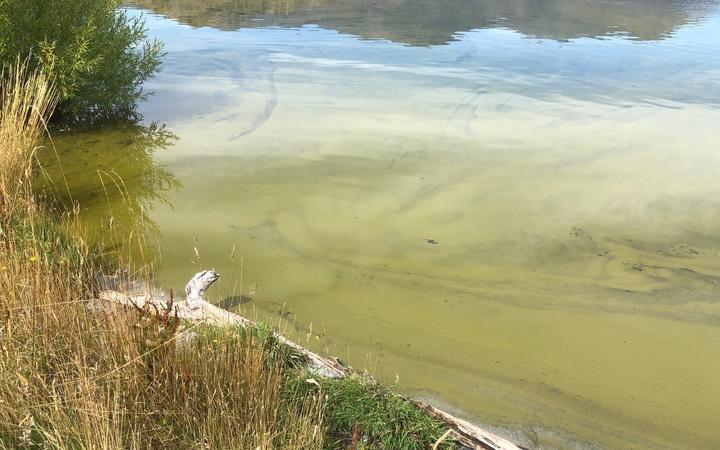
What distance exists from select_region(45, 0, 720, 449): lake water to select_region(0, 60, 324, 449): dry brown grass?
57cm

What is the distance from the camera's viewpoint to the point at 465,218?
644 centimetres

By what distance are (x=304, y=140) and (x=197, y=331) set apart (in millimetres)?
5498

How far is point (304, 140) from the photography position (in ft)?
27.7

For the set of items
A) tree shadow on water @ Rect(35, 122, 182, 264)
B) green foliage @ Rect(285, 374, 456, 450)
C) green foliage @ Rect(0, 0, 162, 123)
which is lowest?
green foliage @ Rect(285, 374, 456, 450)

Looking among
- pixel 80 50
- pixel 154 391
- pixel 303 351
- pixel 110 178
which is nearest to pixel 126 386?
pixel 154 391

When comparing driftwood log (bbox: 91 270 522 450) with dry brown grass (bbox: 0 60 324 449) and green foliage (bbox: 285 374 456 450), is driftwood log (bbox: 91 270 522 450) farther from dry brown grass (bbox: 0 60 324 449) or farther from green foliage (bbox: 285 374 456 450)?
dry brown grass (bbox: 0 60 324 449)

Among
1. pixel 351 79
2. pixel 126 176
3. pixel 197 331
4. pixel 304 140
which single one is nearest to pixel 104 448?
pixel 197 331

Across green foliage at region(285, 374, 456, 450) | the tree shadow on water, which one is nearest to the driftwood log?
green foliage at region(285, 374, 456, 450)

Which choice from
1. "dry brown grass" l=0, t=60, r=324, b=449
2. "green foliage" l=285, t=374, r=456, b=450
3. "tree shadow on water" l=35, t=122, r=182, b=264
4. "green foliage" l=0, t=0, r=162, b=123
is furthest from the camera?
"green foliage" l=0, t=0, r=162, b=123

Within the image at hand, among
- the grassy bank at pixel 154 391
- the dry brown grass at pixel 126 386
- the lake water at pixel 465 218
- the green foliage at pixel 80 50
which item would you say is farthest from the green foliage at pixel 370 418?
the green foliage at pixel 80 50

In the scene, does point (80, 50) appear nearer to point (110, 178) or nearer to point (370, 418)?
point (110, 178)

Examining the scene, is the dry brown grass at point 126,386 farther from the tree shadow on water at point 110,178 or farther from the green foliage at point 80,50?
the green foliage at point 80,50

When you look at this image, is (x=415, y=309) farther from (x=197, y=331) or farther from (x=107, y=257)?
(x=107, y=257)

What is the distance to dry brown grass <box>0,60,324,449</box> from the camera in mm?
2420
